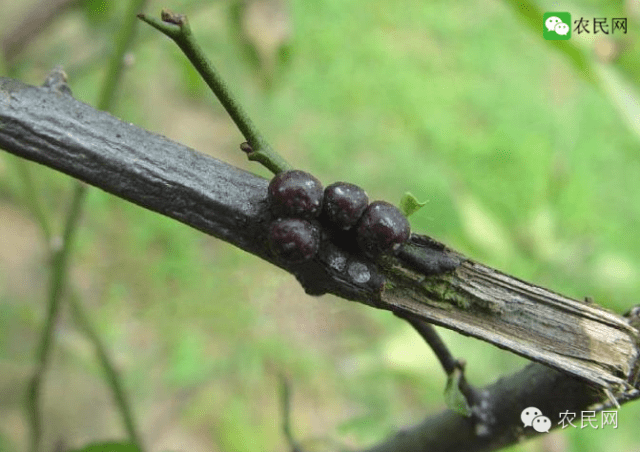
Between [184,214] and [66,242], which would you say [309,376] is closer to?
[66,242]

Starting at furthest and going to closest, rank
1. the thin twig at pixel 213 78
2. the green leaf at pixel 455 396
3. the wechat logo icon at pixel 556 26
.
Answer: the wechat logo icon at pixel 556 26, the green leaf at pixel 455 396, the thin twig at pixel 213 78

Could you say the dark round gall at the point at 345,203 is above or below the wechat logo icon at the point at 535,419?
above

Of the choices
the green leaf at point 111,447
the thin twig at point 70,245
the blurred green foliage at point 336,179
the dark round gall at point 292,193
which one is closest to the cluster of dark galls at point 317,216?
the dark round gall at point 292,193

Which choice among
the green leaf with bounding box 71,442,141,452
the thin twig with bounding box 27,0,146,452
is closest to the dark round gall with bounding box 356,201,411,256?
the green leaf with bounding box 71,442,141,452

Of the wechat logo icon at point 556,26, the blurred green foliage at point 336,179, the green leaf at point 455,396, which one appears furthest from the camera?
the blurred green foliage at point 336,179

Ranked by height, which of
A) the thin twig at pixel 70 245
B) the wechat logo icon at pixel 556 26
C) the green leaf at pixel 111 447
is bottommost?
the green leaf at pixel 111 447

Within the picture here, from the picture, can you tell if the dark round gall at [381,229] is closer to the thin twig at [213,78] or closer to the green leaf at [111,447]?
the thin twig at [213,78]

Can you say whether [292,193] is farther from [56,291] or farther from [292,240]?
[56,291]

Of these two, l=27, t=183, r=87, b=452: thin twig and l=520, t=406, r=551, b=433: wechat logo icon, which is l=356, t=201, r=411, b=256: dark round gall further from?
l=27, t=183, r=87, b=452: thin twig
